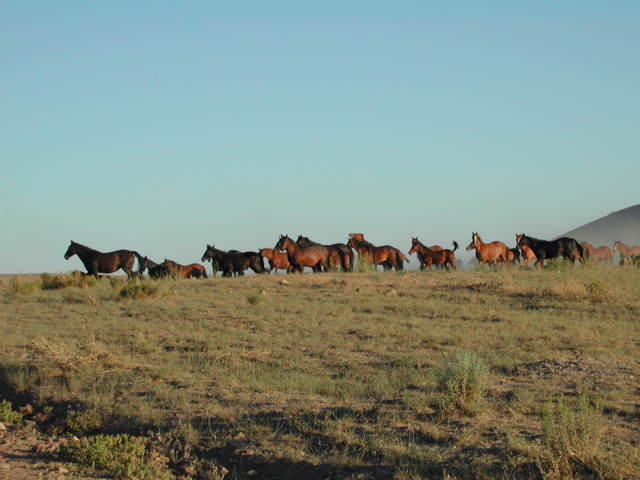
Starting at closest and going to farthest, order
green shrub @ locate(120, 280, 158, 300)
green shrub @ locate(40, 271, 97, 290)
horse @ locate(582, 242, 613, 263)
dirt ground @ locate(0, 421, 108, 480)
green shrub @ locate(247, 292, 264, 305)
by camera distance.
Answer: dirt ground @ locate(0, 421, 108, 480) < green shrub @ locate(247, 292, 264, 305) < green shrub @ locate(120, 280, 158, 300) < green shrub @ locate(40, 271, 97, 290) < horse @ locate(582, 242, 613, 263)

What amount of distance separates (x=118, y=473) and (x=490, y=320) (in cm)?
1010

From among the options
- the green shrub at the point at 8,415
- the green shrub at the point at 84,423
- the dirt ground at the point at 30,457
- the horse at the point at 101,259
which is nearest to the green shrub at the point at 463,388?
the dirt ground at the point at 30,457

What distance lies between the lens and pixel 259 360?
37.4 feet

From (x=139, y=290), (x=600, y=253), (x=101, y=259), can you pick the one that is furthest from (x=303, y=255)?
(x=600, y=253)

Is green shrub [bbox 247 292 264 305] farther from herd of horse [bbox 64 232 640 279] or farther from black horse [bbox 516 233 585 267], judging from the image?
black horse [bbox 516 233 585 267]

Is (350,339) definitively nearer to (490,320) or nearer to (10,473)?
(490,320)

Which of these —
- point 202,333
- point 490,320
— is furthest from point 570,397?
point 202,333

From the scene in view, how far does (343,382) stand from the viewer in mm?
9594

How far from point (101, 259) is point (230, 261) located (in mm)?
5345

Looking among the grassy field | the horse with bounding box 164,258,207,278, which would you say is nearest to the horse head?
the horse with bounding box 164,258,207,278

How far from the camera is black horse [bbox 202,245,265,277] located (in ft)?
96.5

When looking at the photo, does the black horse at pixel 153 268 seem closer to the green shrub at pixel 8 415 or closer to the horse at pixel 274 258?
the horse at pixel 274 258

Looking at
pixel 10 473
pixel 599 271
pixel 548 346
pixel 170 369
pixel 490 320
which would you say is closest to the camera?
pixel 10 473

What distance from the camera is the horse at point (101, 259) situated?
2694cm
